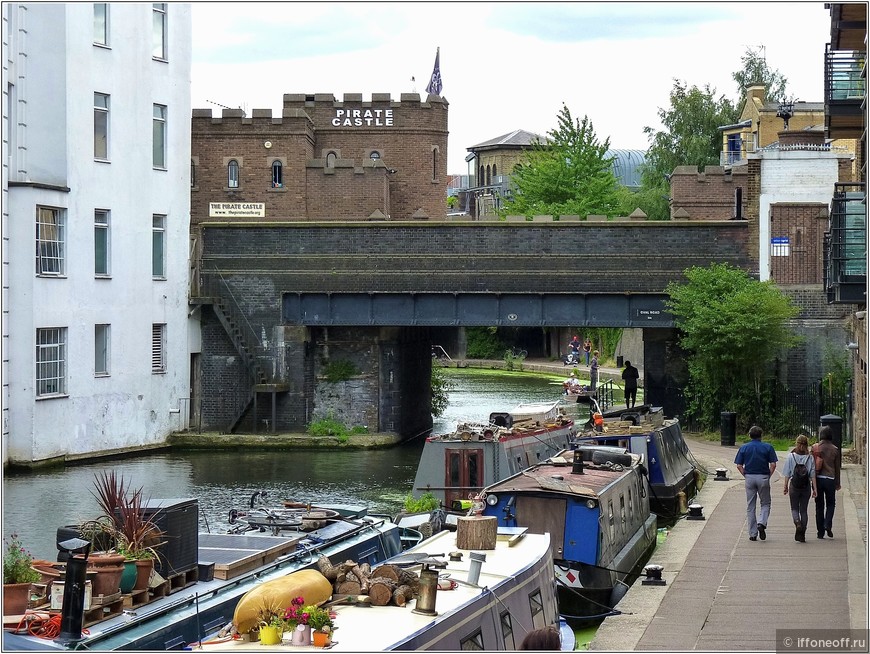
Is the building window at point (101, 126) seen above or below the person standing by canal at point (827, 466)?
above

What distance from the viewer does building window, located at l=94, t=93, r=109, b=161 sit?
3155cm

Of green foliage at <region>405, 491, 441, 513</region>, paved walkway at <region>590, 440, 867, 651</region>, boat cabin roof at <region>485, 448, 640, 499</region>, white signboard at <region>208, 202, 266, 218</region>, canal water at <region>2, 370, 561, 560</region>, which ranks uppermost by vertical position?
white signboard at <region>208, 202, 266, 218</region>

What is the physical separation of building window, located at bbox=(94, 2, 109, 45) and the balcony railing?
1917 cm

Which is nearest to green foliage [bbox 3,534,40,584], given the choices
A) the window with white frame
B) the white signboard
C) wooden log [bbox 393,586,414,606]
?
wooden log [bbox 393,586,414,606]

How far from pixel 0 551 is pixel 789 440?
2590cm

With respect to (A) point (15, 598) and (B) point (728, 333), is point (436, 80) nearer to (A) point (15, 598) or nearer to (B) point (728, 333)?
(B) point (728, 333)

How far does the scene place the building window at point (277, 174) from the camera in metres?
45.2

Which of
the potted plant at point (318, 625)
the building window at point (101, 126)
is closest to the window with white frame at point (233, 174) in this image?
the building window at point (101, 126)

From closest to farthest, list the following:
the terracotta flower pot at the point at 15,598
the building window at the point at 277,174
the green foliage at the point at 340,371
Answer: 1. the terracotta flower pot at the point at 15,598
2. the green foliage at the point at 340,371
3. the building window at the point at 277,174

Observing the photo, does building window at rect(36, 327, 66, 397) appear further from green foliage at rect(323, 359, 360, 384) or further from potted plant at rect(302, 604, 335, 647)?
potted plant at rect(302, 604, 335, 647)

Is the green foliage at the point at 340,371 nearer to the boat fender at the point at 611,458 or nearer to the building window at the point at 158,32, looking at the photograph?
the building window at the point at 158,32

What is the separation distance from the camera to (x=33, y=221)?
2889cm

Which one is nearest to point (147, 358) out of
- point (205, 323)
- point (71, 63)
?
point (205, 323)

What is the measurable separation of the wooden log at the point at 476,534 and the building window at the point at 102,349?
835 inches
